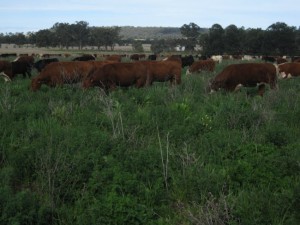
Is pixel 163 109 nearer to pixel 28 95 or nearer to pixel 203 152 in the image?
pixel 203 152

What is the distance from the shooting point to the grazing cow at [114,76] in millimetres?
12459

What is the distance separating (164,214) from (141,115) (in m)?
3.81

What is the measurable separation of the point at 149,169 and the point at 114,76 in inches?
286

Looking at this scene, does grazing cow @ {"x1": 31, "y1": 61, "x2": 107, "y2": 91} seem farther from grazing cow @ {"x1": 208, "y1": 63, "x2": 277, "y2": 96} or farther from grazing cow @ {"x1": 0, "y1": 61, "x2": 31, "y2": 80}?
grazing cow @ {"x1": 0, "y1": 61, "x2": 31, "y2": 80}

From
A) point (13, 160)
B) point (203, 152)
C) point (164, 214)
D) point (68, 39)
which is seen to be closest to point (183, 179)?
point (164, 214)

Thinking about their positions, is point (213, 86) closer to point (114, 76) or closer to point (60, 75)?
point (114, 76)

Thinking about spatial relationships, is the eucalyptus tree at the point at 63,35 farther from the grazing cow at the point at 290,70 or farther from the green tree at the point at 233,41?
the grazing cow at the point at 290,70

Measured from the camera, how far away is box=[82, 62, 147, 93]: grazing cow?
40.9ft

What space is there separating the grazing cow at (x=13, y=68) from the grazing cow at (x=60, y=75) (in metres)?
5.29

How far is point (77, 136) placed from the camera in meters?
6.67

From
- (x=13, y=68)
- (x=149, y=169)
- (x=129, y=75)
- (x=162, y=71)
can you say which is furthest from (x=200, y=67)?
(x=149, y=169)

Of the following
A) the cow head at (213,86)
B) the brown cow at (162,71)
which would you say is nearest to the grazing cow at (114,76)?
the brown cow at (162,71)

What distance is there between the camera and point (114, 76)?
41.3 ft

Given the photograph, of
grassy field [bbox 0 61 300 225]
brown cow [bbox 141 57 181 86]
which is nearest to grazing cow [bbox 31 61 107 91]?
brown cow [bbox 141 57 181 86]
